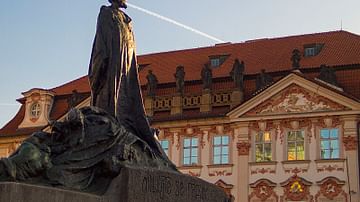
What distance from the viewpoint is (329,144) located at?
25.1 meters

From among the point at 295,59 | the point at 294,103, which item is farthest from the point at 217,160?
the point at 295,59

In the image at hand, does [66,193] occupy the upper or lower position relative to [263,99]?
lower

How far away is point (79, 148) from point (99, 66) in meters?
1.31

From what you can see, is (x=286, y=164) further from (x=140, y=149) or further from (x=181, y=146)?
(x=140, y=149)

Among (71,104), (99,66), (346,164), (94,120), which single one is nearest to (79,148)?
(94,120)

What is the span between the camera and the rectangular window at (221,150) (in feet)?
87.5

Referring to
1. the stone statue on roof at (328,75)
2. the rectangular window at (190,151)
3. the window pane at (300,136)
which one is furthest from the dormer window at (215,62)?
the window pane at (300,136)

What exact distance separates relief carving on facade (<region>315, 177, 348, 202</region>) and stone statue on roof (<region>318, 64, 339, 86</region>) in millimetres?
3592

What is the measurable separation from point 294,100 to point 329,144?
2045 mm

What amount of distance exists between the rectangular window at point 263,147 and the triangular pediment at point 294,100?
0.77 meters

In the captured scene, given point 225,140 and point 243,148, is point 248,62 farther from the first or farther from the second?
point 243,148

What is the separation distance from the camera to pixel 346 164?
2462 cm

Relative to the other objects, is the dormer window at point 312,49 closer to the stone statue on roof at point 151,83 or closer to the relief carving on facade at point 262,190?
the relief carving on facade at point 262,190

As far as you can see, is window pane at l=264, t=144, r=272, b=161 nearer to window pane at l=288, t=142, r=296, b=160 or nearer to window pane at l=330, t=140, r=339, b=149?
window pane at l=288, t=142, r=296, b=160
